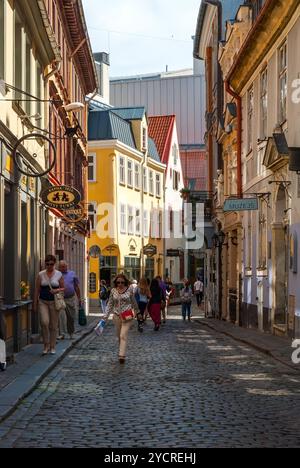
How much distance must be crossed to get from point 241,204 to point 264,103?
3.73m

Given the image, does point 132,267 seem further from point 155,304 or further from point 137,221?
point 155,304

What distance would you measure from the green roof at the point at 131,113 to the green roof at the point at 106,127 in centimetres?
199

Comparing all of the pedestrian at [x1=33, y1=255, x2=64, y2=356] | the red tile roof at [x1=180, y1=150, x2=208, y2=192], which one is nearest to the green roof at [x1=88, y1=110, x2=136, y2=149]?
the red tile roof at [x1=180, y1=150, x2=208, y2=192]

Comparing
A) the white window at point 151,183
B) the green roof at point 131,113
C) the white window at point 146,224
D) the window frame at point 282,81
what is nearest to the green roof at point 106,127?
the green roof at point 131,113

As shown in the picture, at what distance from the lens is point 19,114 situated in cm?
1777

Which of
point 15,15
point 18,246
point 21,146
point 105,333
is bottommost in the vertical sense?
point 105,333

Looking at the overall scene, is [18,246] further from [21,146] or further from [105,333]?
[105,333]

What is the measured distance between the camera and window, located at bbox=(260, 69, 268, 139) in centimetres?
2525

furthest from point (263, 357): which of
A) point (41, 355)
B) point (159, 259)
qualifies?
point (159, 259)

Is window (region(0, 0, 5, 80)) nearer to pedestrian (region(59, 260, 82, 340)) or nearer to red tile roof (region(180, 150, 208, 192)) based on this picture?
pedestrian (region(59, 260, 82, 340))

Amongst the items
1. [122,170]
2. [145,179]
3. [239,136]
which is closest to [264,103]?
[239,136]

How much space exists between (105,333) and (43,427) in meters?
17.2

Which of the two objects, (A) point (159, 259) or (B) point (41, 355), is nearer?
(B) point (41, 355)

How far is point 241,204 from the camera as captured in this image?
2339 cm
